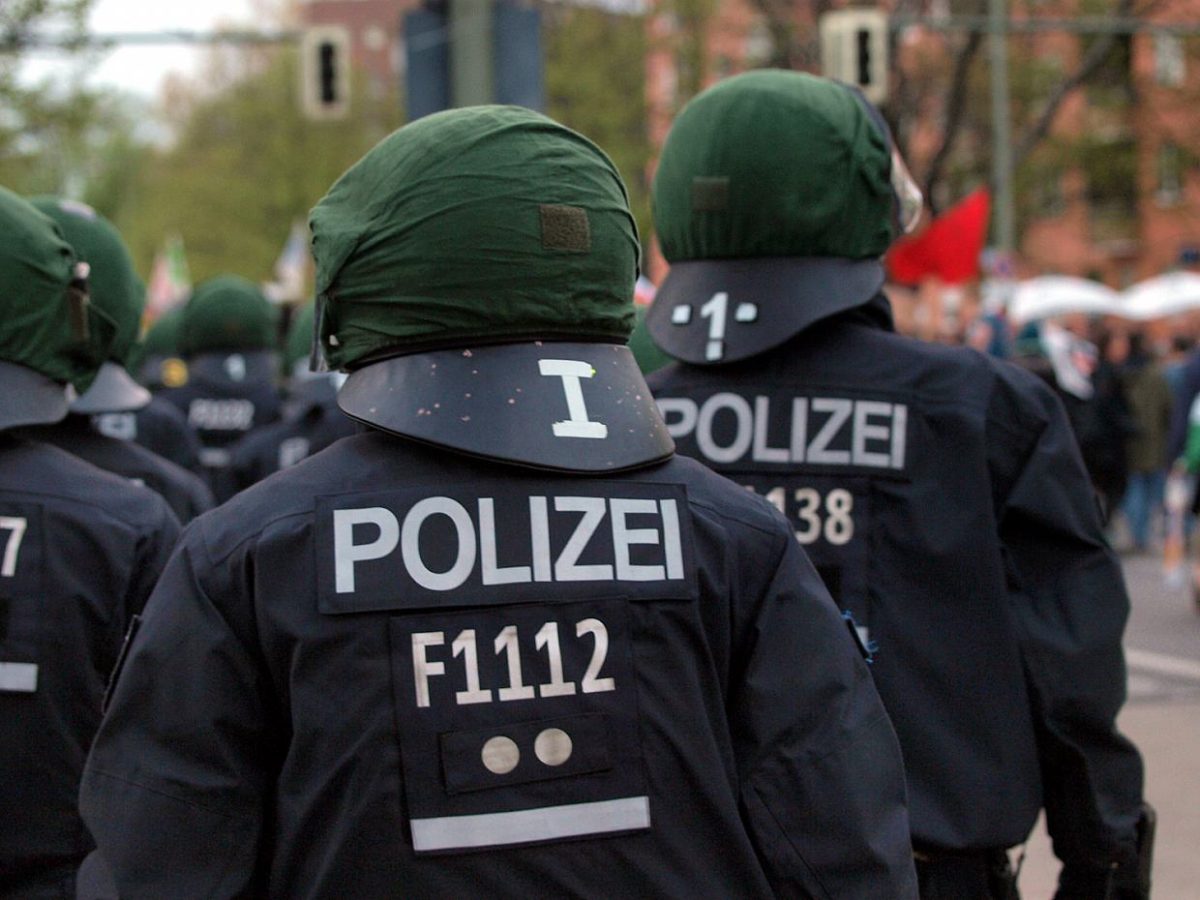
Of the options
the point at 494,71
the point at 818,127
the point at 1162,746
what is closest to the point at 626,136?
the point at 494,71

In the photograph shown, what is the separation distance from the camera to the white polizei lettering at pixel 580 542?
6.43 feet

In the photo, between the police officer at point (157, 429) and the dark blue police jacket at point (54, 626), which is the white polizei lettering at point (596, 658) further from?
the police officer at point (157, 429)

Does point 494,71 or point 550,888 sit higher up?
point 494,71

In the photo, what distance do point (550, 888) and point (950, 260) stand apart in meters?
13.6

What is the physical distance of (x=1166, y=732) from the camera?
794 centimetres

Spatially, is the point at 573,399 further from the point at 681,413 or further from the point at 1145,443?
the point at 1145,443

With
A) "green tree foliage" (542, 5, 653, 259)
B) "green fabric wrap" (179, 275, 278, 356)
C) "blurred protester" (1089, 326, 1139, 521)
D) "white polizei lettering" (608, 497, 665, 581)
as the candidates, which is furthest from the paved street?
"green tree foliage" (542, 5, 653, 259)

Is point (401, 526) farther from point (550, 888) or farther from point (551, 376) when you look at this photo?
point (550, 888)

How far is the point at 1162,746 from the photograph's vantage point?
7.63 meters

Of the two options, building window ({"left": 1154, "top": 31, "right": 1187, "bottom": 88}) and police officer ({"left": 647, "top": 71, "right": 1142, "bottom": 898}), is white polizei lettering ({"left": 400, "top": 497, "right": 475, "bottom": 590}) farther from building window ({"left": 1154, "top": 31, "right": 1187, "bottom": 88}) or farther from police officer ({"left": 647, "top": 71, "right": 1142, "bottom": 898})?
building window ({"left": 1154, "top": 31, "right": 1187, "bottom": 88})

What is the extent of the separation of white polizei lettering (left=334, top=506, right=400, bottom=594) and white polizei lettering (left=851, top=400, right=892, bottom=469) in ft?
4.20

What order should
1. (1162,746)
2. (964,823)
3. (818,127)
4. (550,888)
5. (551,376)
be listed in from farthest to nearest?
1. (1162,746)
2. (818,127)
3. (964,823)
4. (551,376)
5. (550,888)

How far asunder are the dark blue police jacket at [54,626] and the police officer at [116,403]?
0.98 metres

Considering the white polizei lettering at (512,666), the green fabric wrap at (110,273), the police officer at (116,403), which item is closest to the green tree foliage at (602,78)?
the green fabric wrap at (110,273)
